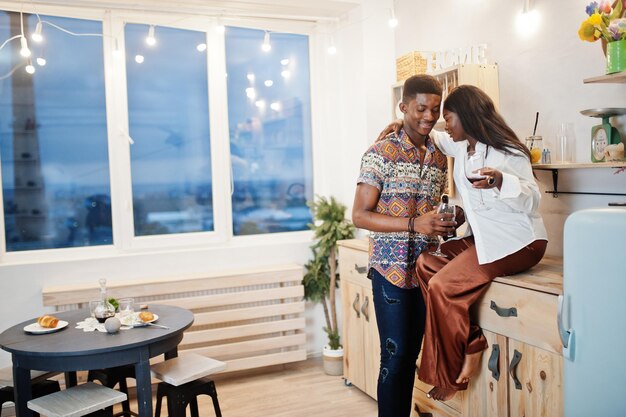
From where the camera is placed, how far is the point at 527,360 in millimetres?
2355

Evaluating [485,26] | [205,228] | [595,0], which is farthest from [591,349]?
[205,228]

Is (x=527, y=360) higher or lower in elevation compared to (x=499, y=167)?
lower

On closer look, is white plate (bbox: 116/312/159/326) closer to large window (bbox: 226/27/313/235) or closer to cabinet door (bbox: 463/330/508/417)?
cabinet door (bbox: 463/330/508/417)

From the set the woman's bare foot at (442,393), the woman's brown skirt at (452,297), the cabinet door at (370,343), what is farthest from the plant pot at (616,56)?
the cabinet door at (370,343)

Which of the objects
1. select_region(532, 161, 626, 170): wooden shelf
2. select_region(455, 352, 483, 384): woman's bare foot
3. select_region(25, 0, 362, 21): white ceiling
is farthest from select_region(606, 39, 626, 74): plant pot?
select_region(25, 0, 362, 21): white ceiling

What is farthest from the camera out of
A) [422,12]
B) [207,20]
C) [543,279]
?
[207,20]

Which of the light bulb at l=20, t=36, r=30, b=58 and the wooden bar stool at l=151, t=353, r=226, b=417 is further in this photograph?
the light bulb at l=20, t=36, r=30, b=58

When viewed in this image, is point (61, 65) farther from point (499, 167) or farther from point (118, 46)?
point (499, 167)

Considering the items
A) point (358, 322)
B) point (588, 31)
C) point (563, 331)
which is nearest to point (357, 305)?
point (358, 322)

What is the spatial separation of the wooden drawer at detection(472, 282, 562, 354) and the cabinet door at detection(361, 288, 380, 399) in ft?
3.17

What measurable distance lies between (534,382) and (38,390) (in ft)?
7.37

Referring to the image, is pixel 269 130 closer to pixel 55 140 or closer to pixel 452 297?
pixel 55 140

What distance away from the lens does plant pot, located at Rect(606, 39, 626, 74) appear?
2.22 metres

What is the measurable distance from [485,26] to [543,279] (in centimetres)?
155
